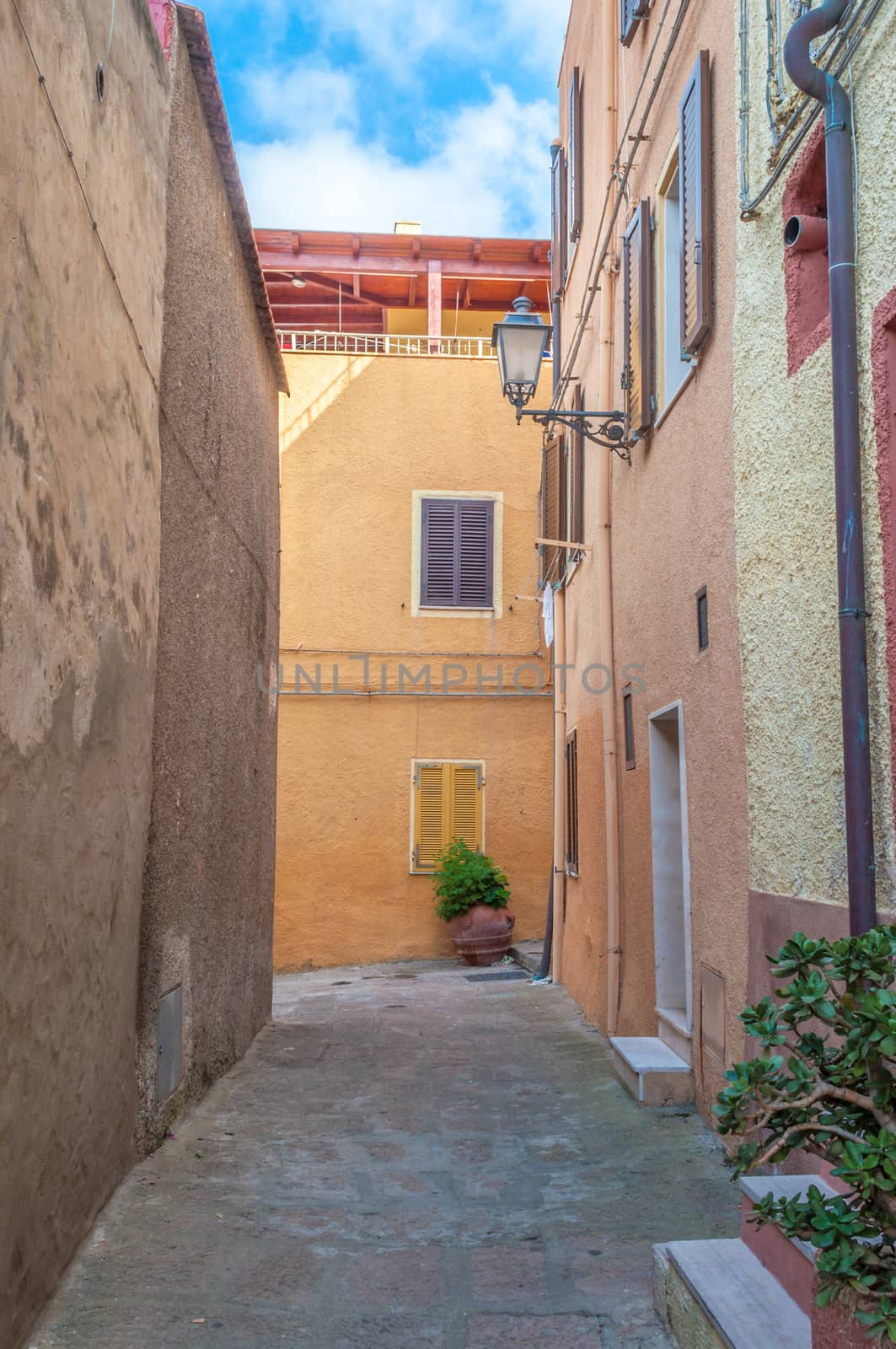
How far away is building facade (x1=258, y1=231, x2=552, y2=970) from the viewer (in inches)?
582

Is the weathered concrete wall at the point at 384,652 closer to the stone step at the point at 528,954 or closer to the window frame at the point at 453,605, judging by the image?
the window frame at the point at 453,605

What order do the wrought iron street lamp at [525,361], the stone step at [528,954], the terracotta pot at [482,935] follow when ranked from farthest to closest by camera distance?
the terracotta pot at [482,935]
the stone step at [528,954]
the wrought iron street lamp at [525,361]

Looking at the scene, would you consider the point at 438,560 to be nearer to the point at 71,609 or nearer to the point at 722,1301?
the point at 71,609

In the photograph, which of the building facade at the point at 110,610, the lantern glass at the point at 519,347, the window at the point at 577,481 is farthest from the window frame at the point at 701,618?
the window at the point at 577,481

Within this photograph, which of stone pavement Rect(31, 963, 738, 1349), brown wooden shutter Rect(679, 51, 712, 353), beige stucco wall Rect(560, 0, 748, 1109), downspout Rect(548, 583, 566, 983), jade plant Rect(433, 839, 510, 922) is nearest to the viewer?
stone pavement Rect(31, 963, 738, 1349)

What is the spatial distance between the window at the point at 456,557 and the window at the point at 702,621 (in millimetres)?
9471

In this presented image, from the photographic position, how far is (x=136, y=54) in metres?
4.96

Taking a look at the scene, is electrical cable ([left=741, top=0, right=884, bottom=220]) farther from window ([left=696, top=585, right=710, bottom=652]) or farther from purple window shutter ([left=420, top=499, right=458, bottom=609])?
purple window shutter ([left=420, top=499, right=458, bottom=609])

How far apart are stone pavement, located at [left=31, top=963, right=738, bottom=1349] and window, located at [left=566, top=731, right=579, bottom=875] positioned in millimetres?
2961

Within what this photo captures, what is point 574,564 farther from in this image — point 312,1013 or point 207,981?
point 207,981

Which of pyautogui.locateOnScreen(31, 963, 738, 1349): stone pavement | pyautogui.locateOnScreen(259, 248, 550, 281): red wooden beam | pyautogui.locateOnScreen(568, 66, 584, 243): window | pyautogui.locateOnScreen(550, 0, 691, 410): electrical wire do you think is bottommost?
pyautogui.locateOnScreen(31, 963, 738, 1349): stone pavement

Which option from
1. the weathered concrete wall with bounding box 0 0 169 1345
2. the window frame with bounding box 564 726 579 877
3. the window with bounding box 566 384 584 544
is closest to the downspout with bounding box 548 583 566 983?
the window frame with bounding box 564 726 579 877

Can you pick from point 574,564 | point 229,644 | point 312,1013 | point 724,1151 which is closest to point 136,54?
point 229,644

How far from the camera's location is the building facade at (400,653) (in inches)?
582
